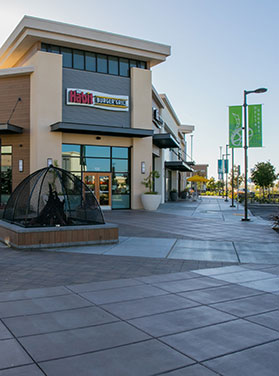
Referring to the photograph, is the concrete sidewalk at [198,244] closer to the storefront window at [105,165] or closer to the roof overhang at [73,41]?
the storefront window at [105,165]

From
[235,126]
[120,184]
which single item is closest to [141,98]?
[120,184]

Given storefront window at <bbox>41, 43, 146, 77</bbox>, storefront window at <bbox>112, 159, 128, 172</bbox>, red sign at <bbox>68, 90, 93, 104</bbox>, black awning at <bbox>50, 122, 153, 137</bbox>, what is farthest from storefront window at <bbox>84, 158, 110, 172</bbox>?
storefront window at <bbox>41, 43, 146, 77</bbox>

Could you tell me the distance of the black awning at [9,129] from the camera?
2136 centimetres

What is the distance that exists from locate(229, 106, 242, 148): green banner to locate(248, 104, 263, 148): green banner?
95 cm

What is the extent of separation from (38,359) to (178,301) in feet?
8.26

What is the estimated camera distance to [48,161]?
73.4ft

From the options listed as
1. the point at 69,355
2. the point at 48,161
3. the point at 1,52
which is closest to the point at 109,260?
the point at 69,355

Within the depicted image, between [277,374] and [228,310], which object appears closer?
[277,374]

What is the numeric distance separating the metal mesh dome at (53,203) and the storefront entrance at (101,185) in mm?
11875

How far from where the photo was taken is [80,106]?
23516mm

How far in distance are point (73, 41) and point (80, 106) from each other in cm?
387

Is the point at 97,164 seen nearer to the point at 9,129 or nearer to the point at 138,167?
the point at 138,167

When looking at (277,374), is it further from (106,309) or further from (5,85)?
(5,85)

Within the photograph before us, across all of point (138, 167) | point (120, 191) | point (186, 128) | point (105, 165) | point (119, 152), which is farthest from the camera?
point (186, 128)
